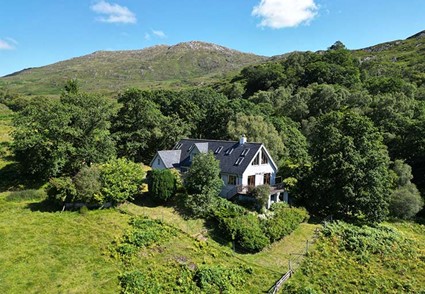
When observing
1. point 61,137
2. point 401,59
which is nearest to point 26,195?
point 61,137

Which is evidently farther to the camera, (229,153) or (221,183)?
(229,153)

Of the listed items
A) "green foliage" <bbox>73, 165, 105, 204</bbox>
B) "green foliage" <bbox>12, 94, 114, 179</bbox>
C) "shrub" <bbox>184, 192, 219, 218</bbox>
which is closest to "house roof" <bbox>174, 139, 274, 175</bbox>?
"shrub" <bbox>184, 192, 219, 218</bbox>

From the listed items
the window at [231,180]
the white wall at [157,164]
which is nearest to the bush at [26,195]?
the white wall at [157,164]

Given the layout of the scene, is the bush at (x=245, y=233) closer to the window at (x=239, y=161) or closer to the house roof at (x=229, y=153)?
the house roof at (x=229, y=153)

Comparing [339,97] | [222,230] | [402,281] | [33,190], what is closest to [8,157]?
[33,190]

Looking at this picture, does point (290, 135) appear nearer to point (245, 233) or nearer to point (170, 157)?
point (170, 157)

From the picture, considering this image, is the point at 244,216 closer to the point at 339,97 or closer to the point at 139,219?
the point at 139,219
